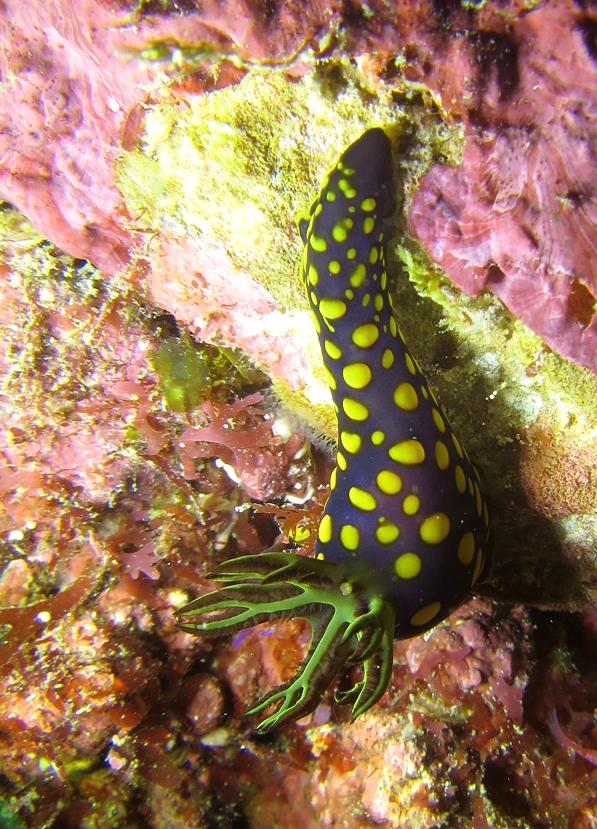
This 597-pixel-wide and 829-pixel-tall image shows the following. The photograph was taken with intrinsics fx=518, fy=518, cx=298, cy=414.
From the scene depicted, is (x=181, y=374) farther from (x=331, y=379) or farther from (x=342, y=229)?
(x=342, y=229)

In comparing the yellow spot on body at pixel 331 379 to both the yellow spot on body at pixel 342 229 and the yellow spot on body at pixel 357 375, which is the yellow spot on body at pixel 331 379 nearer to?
the yellow spot on body at pixel 357 375

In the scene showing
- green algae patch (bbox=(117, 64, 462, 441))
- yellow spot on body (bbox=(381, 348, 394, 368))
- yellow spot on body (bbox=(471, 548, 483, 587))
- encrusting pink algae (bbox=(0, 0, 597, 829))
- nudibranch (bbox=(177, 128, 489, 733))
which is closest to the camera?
encrusting pink algae (bbox=(0, 0, 597, 829))

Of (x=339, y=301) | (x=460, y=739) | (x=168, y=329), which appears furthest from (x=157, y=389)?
(x=460, y=739)

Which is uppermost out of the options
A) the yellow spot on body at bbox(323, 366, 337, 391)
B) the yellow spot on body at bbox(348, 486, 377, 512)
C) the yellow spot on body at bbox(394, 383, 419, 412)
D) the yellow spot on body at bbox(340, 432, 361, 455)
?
the yellow spot on body at bbox(323, 366, 337, 391)

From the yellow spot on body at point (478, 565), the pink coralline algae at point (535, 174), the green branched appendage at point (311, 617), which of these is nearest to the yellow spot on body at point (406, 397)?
the pink coralline algae at point (535, 174)

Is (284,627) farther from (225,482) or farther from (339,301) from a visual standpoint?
(339,301)

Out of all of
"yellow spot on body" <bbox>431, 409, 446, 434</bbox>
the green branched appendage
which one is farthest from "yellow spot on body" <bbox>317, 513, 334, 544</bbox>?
"yellow spot on body" <bbox>431, 409, 446, 434</bbox>

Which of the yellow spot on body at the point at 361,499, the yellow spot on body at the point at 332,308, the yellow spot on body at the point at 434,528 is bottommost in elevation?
the yellow spot on body at the point at 434,528

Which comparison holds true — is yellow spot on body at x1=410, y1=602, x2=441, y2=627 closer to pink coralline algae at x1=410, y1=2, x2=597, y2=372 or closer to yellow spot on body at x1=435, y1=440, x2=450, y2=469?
yellow spot on body at x1=435, y1=440, x2=450, y2=469
